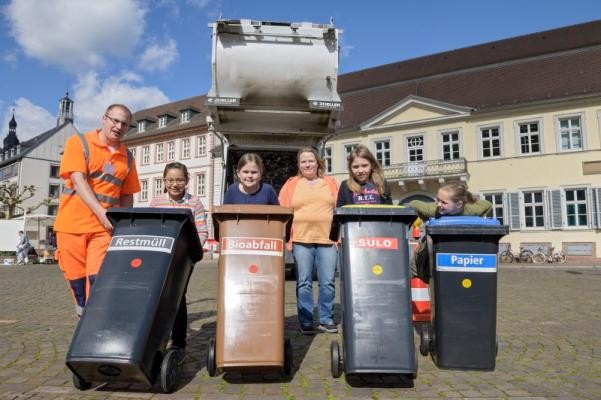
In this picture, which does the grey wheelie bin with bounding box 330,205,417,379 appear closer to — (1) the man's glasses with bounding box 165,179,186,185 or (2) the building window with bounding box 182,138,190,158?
(1) the man's glasses with bounding box 165,179,186,185

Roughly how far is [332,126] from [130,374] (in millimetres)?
5945

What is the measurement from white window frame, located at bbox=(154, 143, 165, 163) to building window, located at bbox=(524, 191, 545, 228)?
2890 cm

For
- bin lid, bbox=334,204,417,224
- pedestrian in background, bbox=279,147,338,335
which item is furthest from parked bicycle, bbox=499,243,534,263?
bin lid, bbox=334,204,417,224

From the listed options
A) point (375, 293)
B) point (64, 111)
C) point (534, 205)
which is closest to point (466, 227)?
point (375, 293)

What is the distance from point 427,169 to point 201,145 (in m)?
19.2

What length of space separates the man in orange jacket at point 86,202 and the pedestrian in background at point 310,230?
170cm

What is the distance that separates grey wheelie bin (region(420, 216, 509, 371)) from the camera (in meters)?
3.46

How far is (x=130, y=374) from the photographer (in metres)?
2.75

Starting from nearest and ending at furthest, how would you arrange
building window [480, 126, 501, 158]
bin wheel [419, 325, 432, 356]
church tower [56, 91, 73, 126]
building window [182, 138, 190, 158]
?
1. bin wheel [419, 325, 432, 356]
2. building window [480, 126, 501, 158]
3. building window [182, 138, 190, 158]
4. church tower [56, 91, 73, 126]

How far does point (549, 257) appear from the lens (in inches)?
854

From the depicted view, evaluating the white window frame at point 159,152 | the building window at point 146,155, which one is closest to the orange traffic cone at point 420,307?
the white window frame at point 159,152

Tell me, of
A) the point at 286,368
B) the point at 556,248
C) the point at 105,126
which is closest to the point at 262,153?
the point at 105,126

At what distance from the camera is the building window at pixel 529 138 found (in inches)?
944

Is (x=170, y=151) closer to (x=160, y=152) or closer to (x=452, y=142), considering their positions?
(x=160, y=152)
